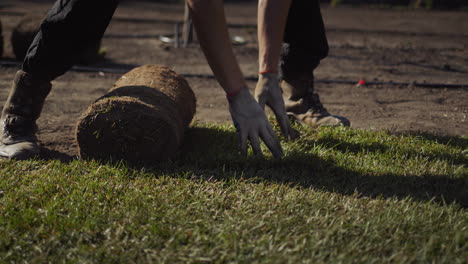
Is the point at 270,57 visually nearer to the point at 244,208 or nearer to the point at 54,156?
the point at 244,208

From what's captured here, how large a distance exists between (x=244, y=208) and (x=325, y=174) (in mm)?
586

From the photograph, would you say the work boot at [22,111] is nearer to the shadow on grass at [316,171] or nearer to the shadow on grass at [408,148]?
the shadow on grass at [316,171]

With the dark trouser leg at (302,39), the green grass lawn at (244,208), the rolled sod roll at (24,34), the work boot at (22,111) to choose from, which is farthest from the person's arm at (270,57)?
the rolled sod roll at (24,34)

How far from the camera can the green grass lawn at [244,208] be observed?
1.68m

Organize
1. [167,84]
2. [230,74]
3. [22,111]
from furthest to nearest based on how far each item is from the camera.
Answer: [167,84], [22,111], [230,74]

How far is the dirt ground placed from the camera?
11.4ft

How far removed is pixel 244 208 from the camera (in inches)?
78.0

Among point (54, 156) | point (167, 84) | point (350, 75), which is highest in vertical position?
point (167, 84)

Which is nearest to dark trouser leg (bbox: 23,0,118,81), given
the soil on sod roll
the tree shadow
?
the soil on sod roll

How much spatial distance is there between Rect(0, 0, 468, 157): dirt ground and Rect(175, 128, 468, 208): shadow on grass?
29.6 inches

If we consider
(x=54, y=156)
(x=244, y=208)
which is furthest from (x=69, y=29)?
(x=244, y=208)

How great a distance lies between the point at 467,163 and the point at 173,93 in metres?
1.77

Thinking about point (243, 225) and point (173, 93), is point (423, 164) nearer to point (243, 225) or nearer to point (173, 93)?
point (243, 225)

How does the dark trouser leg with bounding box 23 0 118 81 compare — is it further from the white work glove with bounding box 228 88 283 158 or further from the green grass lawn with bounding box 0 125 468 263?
the white work glove with bounding box 228 88 283 158
